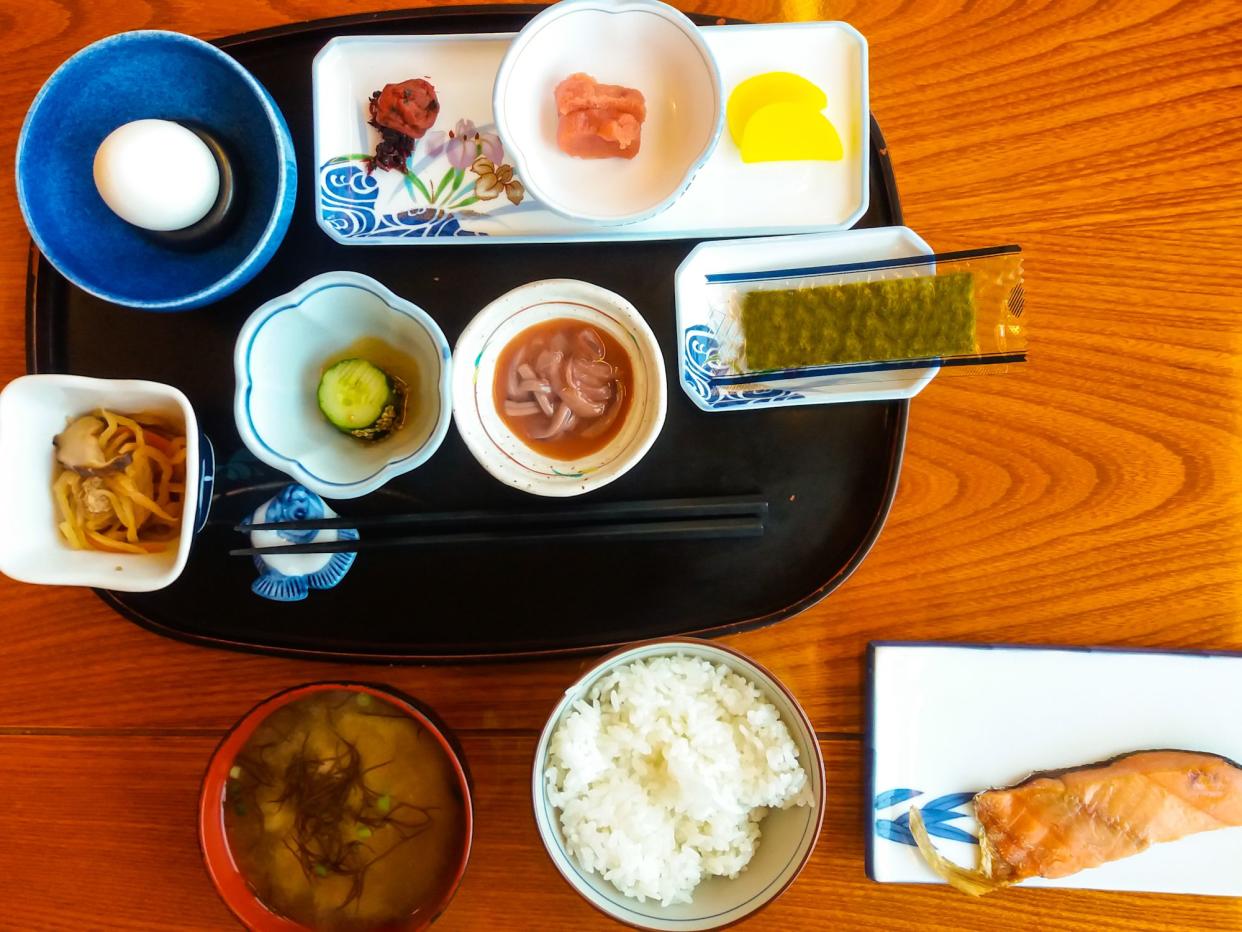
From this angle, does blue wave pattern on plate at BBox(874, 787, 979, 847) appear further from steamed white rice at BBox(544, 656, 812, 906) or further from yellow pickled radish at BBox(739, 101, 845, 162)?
yellow pickled radish at BBox(739, 101, 845, 162)

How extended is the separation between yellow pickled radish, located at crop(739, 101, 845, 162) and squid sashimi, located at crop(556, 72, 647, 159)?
21cm

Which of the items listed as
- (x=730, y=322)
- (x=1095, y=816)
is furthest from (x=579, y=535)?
(x=1095, y=816)

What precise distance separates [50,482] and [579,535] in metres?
0.91

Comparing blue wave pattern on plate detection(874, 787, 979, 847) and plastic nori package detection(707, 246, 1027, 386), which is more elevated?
plastic nori package detection(707, 246, 1027, 386)

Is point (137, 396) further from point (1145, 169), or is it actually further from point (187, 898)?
point (1145, 169)

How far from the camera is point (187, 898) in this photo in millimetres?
1604

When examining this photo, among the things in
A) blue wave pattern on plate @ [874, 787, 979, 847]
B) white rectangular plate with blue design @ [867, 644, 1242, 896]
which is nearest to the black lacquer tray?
white rectangular plate with blue design @ [867, 644, 1242, 896]

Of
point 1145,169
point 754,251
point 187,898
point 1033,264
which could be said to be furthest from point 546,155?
point 187,898

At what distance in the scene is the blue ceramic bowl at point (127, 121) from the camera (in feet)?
4.57

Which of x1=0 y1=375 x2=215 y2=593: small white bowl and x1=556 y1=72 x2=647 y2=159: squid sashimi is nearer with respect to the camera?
x1=0 y1=375 x2=215 y2=593: small white bowl

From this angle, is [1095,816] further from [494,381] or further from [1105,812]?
[494,381]

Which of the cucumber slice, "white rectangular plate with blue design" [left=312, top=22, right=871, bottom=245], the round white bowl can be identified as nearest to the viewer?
the round white bowl

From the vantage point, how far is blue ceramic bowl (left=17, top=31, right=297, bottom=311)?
1.39 m

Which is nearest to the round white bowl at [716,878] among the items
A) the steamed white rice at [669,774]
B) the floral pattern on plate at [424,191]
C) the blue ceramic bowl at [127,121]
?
the steamed white rice at [669,774]
